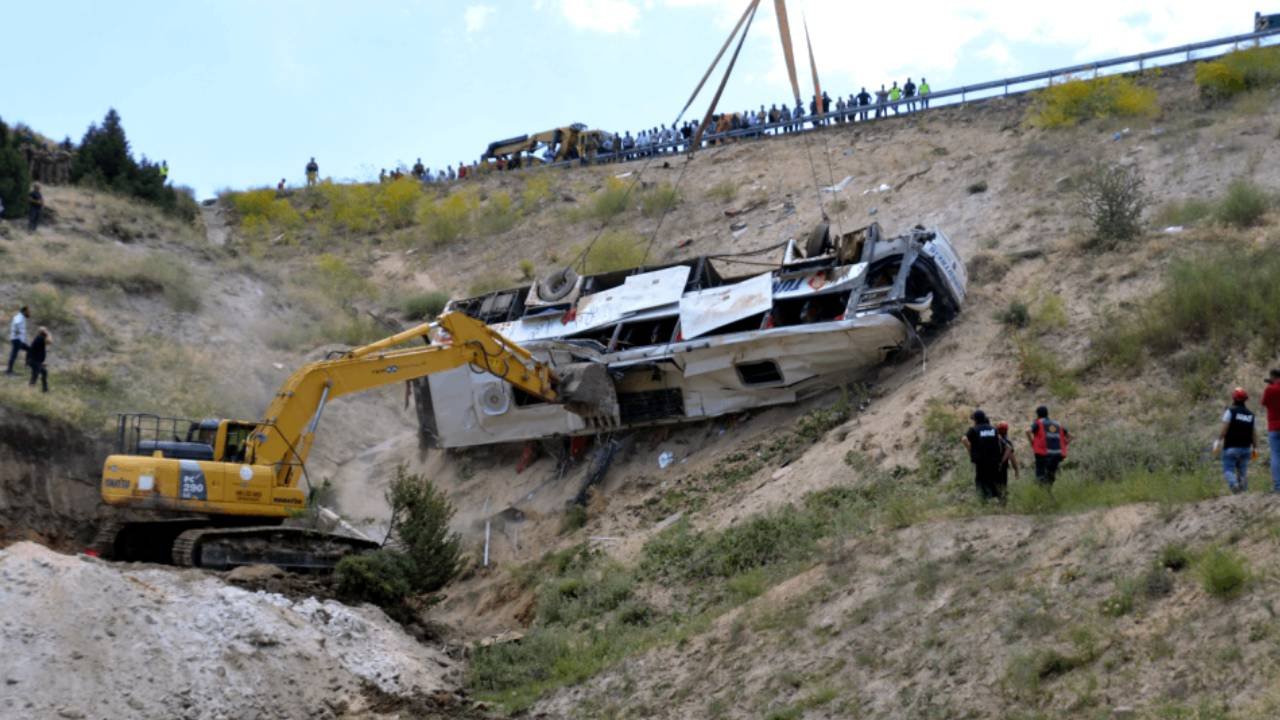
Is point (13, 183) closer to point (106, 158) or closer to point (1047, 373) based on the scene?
point (106, 158)

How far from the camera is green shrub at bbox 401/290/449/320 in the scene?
3753cm

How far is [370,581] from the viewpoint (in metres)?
19.2

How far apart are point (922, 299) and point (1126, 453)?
675 centimetres

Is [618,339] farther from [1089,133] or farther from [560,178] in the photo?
[560,178]

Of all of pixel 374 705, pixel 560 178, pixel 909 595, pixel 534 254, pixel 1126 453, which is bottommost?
pixel 374 705

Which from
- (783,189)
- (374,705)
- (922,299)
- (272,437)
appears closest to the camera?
(374,705)

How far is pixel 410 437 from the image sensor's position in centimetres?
3139

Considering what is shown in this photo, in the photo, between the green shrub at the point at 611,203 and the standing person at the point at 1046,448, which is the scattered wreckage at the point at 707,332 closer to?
the standing person at the point at 1046,448

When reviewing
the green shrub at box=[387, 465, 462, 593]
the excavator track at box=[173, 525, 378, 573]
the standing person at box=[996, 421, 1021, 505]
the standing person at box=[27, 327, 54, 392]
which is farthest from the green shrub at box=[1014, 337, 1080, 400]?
the standing person at box=[27, 327, 54, 392]

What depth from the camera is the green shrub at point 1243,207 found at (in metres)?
24.7

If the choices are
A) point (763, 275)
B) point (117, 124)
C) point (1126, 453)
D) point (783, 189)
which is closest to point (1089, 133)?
point (783, 189)

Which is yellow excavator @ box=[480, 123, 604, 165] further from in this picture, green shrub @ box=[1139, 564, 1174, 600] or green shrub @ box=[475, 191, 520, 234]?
green shrub @ box=[1139, 564, 1174, 600]

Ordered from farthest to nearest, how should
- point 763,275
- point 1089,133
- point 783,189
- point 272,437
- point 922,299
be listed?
point 783,189
point 1089,133
point 763,275
point 922,299
point 272,437

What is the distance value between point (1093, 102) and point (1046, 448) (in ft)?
73.7
